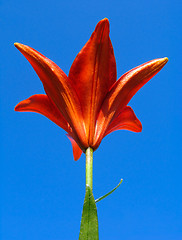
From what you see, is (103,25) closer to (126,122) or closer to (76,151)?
(126,122)

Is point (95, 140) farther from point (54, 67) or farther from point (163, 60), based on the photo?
point (163, 60)

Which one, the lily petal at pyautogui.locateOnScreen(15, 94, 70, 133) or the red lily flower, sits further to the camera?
the lily petal at pyautogui.locateOnScreen(15, 94, 70, 133)

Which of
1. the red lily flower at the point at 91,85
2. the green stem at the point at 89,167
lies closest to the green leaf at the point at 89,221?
the green stem at the point at 89,167

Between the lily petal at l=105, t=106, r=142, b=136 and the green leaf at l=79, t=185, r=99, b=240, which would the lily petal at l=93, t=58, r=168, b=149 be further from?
the green leaf at l=79, t=185, r=99, b=240

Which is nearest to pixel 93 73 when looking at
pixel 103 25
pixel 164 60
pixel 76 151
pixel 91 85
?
pixel 91 85

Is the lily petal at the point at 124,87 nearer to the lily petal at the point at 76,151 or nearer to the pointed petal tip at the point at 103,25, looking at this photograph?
the pointed petal tip at the point at 103,25

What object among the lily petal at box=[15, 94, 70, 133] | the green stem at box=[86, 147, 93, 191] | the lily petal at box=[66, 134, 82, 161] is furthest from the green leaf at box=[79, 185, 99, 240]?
the lily petal at box=[66, 134, 82, 161]

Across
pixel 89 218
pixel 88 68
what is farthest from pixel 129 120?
pixel 89 218
